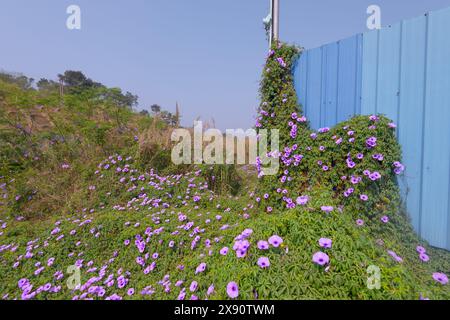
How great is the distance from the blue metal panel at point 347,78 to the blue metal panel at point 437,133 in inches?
21.5

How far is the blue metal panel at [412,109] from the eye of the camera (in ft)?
5.39

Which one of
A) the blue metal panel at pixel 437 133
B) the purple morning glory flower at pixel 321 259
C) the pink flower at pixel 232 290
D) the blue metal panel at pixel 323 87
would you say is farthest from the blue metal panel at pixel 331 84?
the pink flower at pixel 232 290

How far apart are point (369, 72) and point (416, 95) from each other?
46cm

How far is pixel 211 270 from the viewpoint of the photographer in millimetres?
1374

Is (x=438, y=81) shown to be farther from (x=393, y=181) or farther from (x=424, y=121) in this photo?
(x=393, y=181)

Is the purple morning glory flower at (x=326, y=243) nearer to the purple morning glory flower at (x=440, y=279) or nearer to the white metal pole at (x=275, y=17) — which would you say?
the purple morning glory flower at (x=440, y=279)

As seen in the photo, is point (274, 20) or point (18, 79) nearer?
point (274, 20)

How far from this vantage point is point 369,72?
195 cm

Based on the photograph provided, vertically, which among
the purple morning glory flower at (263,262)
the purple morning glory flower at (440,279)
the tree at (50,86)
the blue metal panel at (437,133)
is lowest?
the purple morning glory flower at (440,279)

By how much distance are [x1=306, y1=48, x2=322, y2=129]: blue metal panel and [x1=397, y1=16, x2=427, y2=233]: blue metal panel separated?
73 cm

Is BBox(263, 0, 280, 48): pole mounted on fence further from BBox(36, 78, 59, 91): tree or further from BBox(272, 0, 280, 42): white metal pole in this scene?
BBox(36, 78, 59, 91): tree

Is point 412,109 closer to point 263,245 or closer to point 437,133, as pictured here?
point 437,133

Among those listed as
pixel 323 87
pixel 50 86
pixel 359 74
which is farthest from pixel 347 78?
pixel 50 86
